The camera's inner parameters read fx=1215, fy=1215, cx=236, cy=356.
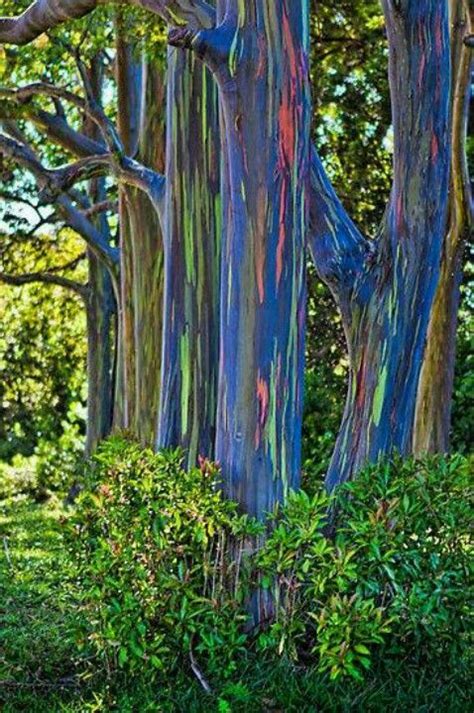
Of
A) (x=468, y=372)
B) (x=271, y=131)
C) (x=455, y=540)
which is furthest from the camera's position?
(x=468, y=372)

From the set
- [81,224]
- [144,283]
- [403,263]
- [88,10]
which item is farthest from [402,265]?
[81,224]

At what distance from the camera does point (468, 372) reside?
16000mm

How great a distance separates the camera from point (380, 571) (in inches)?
240

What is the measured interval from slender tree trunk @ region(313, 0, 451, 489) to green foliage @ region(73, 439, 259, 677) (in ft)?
3.61

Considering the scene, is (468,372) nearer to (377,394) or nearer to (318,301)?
(318,301)

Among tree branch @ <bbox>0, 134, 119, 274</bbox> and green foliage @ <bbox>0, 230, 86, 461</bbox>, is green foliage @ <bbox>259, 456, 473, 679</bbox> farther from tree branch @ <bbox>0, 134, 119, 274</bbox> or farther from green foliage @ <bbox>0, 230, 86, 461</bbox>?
green foliage @ <bbox>0, 230, 86, 461</bbox>

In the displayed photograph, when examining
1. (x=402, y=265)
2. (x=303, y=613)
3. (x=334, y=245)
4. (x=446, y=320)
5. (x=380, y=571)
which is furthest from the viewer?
(x=446, y=320)

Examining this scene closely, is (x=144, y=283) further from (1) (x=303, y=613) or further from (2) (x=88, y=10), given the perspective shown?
(1) (x=303, y=613)

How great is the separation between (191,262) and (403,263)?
5.87 feet

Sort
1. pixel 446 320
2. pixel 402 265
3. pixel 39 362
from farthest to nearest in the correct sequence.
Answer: pixel 39 362 → pixel 446 320 → pixel 402 265

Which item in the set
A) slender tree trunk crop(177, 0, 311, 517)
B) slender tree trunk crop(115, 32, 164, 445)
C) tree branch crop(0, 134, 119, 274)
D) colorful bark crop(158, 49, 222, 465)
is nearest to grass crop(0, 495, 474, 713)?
slender tree trunk crop(177, 0, 311, 517)

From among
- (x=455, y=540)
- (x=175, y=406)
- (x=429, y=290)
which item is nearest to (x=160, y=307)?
(x=175, y=406)

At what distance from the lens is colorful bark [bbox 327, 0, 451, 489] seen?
7305 mm

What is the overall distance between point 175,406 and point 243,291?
1.62 metres
